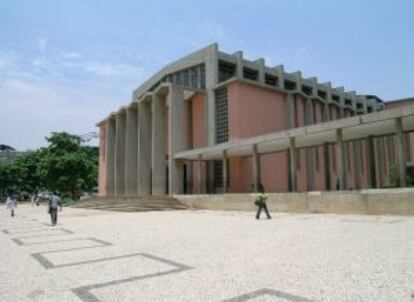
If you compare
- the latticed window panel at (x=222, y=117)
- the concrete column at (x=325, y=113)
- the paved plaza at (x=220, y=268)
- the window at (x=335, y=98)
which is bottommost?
the paved plaza at (x=220, y=268)

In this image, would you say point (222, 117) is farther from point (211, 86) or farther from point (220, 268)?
point (220, 268)

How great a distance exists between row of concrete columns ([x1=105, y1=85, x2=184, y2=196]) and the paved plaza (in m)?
23.2

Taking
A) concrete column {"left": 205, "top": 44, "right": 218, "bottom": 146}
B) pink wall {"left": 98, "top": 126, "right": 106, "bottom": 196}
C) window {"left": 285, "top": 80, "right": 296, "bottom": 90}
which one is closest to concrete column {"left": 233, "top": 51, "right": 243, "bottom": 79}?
concrete column {"left": 205, "top": 44, "right": 218, "bottom": 146}

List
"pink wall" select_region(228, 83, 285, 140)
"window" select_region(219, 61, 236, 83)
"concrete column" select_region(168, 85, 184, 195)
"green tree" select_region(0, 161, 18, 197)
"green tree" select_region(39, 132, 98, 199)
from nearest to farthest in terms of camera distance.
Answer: "pink wall" select_region(228, 83, 285, 140), "concrete column" select_region(168, 85, 184, 195), "window" select_region(219, 61, 236, 83), "green tree" select_region(39, 132, 98, 199), "green tree" select_region(0, 161, 18, 197)

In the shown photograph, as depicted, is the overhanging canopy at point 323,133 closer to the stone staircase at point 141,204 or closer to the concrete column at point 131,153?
the stone staircase at point 141,204

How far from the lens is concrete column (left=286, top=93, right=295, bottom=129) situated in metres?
36.7

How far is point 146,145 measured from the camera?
3997cm

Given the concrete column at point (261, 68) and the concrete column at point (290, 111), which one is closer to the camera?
the concrete column at point (290, 111)

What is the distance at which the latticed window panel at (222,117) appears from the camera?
111 feet

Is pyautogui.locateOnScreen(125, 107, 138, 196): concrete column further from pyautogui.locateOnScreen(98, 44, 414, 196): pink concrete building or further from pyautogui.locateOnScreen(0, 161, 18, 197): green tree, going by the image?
pyautogui.locateOnScreen(0, 161, 18, 197): green tree

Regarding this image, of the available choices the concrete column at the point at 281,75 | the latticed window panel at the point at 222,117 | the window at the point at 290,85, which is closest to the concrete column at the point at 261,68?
the concrete column at the point at 281,75

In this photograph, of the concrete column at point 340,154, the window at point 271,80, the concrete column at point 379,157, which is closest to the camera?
the concrete column at point 340,154

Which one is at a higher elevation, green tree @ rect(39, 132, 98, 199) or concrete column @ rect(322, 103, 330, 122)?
concrete column @ rect(322, 103, 330, 122)

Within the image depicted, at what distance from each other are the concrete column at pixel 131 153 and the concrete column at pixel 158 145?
253 inches
